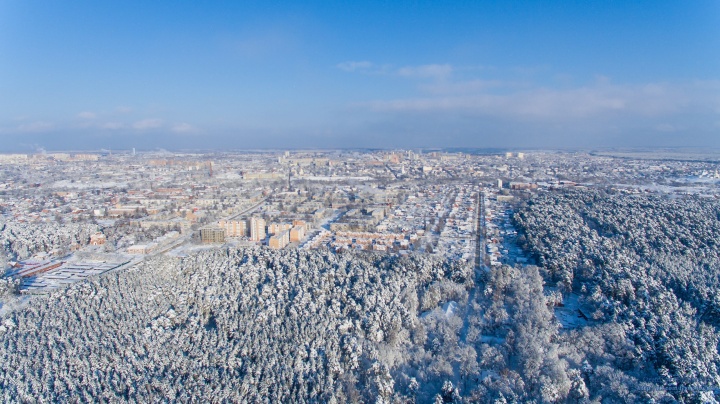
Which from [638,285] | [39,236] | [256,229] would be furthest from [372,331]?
[39,236]

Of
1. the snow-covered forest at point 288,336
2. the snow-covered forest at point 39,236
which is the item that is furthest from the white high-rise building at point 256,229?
the snow-covered forest at point 39,236

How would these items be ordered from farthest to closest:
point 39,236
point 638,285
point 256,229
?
point 256,229
point 39,236
point 638,285

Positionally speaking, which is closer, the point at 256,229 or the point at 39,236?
the point at 39,236

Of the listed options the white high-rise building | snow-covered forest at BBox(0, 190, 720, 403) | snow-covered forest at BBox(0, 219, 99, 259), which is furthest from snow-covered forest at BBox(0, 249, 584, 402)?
snow-covered forest at BBox(0, 219, 99, 259)

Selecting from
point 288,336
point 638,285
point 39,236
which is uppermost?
point 39,236

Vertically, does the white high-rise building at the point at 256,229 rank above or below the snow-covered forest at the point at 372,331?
above

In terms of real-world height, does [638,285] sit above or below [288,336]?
above

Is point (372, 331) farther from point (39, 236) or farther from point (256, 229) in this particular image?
point (39, 236)

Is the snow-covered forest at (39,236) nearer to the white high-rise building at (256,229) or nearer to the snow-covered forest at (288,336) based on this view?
the snow-covered forest at (288,336)

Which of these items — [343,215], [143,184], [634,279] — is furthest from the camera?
[143,184]

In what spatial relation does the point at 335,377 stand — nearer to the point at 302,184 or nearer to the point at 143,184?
the point at 302,184

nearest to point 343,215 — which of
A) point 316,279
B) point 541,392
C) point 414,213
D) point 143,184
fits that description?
point 414,213
